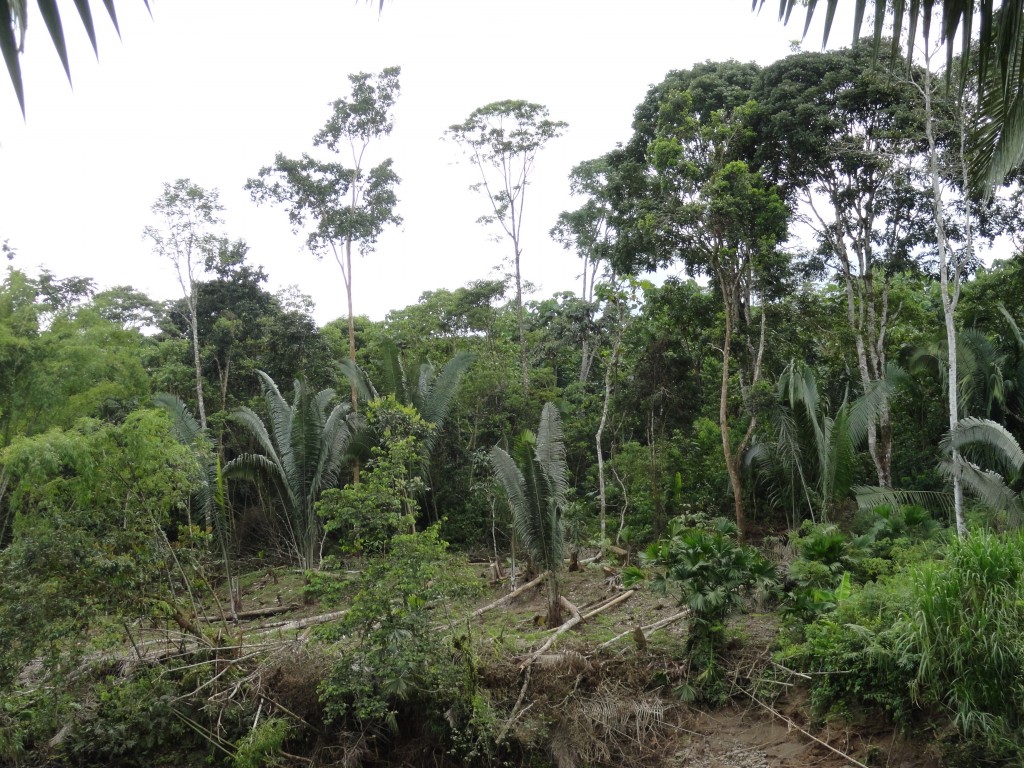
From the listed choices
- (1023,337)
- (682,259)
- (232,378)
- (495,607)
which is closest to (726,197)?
(682,259)

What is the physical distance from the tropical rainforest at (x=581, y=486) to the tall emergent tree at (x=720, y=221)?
77 mm

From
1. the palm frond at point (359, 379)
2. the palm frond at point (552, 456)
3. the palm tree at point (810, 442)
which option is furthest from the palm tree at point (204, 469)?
the palm tree at point (810, 442)

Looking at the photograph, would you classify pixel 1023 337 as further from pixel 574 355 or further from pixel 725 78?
pixel 574 355

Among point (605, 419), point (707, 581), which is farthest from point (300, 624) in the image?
point (605, 419)

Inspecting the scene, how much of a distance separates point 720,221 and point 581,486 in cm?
801

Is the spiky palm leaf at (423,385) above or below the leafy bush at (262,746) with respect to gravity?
above

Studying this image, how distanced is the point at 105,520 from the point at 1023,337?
14.4 meters

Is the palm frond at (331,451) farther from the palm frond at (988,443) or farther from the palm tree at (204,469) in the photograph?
the palm frond at (988,443)

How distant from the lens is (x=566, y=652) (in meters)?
9.20

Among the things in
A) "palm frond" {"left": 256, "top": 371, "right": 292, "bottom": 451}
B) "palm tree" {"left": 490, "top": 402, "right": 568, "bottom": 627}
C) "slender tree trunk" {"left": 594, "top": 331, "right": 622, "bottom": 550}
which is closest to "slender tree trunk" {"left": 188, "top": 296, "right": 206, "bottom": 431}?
"palm frond" {"left": 256, "top": 371, "right": 292, "bottom": 451}

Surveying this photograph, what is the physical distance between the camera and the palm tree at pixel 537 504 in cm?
1080

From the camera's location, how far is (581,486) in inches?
767

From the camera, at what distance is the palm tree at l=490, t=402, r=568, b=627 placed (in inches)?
425

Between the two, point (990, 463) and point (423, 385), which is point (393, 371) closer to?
point (423, 385)
